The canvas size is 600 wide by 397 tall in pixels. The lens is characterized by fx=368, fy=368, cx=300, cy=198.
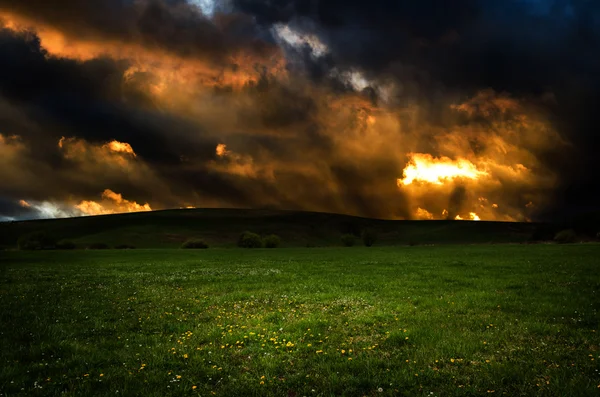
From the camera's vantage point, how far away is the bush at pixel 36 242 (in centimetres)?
9419

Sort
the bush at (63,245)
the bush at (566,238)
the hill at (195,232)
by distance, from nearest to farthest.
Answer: the bush at (566,238) < the bush at (63,245) < the hill at (195,232)

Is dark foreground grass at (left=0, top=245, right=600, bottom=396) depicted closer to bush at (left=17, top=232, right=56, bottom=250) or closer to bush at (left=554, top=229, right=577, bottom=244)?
bush at (left=554, top=229, right=577, bottom=244)

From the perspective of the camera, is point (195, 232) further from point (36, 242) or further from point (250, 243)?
point (36, 242)

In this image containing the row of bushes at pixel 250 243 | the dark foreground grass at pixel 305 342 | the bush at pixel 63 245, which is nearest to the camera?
the dark foreground grass at pixel 305 342

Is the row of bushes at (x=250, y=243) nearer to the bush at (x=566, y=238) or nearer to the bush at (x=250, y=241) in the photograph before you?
the bush at (x=250, y=241)

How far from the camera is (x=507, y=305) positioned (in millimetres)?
17125

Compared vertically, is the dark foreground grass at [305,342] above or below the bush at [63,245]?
above

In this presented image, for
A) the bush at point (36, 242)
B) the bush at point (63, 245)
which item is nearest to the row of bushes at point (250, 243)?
the bush at point (63, 245)

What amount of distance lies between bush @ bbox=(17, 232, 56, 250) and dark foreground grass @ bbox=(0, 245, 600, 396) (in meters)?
89.1

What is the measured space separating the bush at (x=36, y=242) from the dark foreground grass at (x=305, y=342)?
8905 centimetres

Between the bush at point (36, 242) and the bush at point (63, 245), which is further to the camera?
the bush at point (63, 245)

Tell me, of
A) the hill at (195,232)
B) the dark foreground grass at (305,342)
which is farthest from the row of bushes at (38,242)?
the dark foreground grass at (305,342)

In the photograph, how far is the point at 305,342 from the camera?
1215 cm

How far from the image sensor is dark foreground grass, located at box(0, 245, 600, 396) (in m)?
9.07
